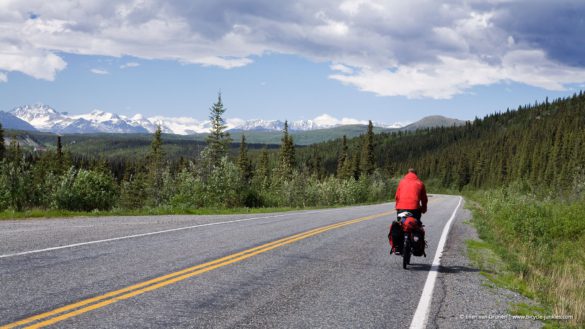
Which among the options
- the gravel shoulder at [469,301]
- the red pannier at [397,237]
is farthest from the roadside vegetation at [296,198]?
the red pannier at [397,237]

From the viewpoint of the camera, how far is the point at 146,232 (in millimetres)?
12938

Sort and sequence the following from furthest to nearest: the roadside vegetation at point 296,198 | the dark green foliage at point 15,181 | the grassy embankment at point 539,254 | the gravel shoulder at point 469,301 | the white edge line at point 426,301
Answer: the dark green foliage at point 15,181, the roadside vegetation at point 296,198, the grassy embankment at point 539,254, the gravel shoulder at point 469,301, the white edge line at point 426,301

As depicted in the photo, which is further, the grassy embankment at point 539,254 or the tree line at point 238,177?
the tree line at point 238,177

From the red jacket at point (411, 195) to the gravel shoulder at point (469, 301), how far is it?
153cm

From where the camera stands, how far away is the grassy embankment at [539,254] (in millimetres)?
8359

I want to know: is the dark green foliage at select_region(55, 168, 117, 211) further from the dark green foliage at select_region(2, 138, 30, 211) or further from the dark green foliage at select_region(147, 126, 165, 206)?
the dark green foliage at select_region(147, 126, 165, 206)

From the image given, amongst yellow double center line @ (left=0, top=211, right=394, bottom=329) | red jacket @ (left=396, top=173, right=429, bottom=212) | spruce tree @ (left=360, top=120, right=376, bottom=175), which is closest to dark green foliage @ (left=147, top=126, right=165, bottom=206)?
spruce tree @ (left=360, top=120, right=376, bottom=175)

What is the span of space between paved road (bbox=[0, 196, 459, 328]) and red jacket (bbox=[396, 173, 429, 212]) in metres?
1.37

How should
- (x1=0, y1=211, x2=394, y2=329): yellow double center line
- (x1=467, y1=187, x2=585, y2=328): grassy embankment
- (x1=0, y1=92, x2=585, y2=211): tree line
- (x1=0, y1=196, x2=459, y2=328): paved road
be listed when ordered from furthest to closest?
(x1=0, y1=92, x2=585, y2=211): tree line → (x1=467, y1=187, x2=585, y2=328): grassy embankment → (x1=0, y1=196, x2=459, y2=328): paved road → (x1=0, y1=211, x2=394, y2=329): yellow double center line

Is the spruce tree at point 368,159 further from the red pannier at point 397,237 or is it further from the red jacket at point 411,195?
the red pannier at point 397,237

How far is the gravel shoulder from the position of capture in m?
Result: 6.33

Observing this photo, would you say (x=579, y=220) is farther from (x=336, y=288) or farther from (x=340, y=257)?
(x=336, y=288)

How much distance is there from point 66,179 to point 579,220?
3489 centimetres

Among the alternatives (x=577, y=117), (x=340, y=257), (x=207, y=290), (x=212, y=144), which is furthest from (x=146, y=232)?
(x=577, y=117)
